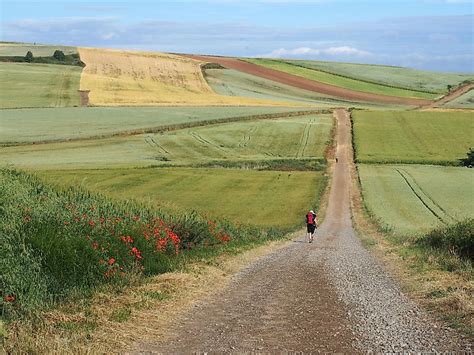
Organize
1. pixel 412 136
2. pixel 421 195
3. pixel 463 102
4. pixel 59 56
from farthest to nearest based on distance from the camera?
pixel 59 56
pixel 463 102
pixel 412 136
pixel 421 195

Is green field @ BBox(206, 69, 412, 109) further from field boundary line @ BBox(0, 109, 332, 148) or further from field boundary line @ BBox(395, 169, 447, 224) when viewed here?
field boundary line @ BBox(395, 169, 447, 224)

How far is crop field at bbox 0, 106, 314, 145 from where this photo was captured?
7400 cm

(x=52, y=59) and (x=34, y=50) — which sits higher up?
(x=34, y=50)

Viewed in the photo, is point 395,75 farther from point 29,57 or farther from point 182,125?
point 182,125

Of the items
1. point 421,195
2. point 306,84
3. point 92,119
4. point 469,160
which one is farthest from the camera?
point 306,84

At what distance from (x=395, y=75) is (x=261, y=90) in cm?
4807

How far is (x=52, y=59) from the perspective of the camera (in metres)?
130

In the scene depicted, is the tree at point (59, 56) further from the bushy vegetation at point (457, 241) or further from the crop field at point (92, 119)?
the bushy vegetation at point (457, 241)

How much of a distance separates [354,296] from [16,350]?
7.33 metres

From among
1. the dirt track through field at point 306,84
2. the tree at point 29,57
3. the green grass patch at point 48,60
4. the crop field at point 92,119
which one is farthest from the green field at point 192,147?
the tree at point 29,57

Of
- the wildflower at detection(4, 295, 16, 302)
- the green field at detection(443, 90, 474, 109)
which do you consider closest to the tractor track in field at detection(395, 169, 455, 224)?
the wildflower at detection(4, 295, 16, 302)

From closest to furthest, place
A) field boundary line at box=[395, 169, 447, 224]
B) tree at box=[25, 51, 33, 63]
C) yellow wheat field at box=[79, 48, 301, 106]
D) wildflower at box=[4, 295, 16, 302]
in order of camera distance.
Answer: wildflower at box=[4, 295, 16, 302] → field boundary line at box=[395, 169, 447, 224] → yellow wheat field at box=[79, 48, 301, 106] → tree at box=[25, 51, 33, 63]

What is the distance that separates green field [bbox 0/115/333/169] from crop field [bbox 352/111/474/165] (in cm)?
582

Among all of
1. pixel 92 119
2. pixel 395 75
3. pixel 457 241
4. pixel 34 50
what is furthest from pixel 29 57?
pixel 457 241
